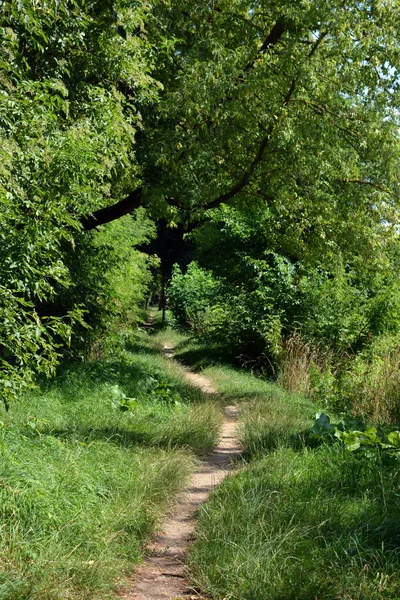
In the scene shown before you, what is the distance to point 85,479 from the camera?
584 cm

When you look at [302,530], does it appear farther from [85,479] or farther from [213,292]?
[213,292]

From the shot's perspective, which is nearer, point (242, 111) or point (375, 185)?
point (242, 111)

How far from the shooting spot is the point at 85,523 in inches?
200

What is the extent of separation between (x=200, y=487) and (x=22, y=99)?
4.38 m

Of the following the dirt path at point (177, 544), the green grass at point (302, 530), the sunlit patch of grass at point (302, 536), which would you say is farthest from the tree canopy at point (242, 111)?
the sunlit patch of grass at point (302, 536)

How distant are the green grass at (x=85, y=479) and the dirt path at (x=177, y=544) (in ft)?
0.43

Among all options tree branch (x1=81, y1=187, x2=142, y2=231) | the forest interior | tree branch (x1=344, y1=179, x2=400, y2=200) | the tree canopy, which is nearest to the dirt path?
the forest interior

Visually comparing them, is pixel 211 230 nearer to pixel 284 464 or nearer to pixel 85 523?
pixel 284 464

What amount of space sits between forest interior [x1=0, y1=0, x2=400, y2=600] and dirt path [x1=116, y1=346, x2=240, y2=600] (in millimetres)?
82

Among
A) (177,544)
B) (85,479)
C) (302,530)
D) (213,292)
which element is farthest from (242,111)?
(213,292)

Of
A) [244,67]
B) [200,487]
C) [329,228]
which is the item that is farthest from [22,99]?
[329,228]

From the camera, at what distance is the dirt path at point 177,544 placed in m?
4.75

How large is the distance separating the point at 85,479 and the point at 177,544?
96 cm

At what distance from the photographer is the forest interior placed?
4.96 m
